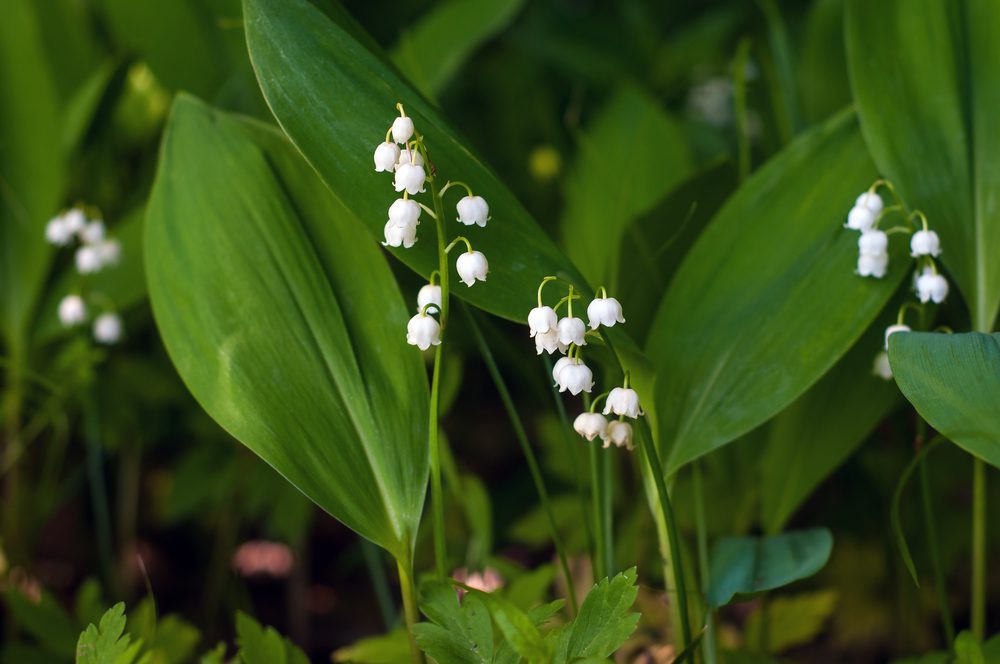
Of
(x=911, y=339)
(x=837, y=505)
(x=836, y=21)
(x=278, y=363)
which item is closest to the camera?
(x=911, y=339)

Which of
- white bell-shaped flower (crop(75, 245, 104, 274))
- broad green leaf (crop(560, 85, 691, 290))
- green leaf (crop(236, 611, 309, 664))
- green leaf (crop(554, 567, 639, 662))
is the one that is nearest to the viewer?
green leaf (crop(554, 567, 639, 662))

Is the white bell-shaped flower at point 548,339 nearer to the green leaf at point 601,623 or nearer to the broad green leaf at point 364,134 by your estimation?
the broad green leaf at point 364,134

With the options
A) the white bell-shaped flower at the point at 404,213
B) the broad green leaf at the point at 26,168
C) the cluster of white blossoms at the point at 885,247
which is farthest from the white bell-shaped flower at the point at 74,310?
the cluster of white blossoms at the point at 885,247

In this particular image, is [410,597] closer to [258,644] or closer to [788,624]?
[258,644]

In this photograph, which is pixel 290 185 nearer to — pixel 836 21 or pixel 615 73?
pixel 836 21

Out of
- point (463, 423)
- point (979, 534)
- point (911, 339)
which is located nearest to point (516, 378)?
point (463, 423)

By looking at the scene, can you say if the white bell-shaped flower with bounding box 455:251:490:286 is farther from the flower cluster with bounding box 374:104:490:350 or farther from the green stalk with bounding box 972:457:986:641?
the green stalk with bounding box 972:457:986:641

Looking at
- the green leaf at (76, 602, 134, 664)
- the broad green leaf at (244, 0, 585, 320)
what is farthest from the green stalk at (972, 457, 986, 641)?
the green leaf at (76, 602, 134, 664)
